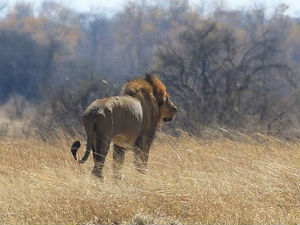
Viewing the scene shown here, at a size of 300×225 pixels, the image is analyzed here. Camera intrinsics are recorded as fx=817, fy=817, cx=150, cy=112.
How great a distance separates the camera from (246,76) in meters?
28.9

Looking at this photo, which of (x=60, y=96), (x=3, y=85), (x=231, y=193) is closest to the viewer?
(x=231, y=193)

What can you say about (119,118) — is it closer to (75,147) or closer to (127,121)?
(127,121)

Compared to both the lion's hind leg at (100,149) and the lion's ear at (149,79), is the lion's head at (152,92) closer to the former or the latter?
the lion's ear at (149,79)

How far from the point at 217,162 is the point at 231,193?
170 cm

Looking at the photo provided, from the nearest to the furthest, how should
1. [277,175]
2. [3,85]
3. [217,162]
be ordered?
[277,175] < [217,162] < [3,85]

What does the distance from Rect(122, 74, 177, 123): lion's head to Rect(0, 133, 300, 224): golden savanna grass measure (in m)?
1.91

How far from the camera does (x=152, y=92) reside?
11.3m

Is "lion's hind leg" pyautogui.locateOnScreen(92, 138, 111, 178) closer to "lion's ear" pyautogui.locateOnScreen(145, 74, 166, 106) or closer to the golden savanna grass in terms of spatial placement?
the golden savanna grass

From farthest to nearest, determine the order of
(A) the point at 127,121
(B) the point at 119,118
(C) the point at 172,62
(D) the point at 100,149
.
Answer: (C) the point at 172,62, (A) the point at 127,121, (B) the point at 119,118, (D) the point at 100,149

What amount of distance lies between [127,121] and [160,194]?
2.77 m

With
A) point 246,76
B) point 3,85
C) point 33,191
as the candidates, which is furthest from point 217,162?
point 3,85

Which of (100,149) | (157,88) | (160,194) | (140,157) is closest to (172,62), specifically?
(157,88)

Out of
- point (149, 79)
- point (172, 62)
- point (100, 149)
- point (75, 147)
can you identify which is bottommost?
point (172, 62)

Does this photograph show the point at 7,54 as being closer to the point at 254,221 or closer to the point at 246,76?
the point at 246,76
